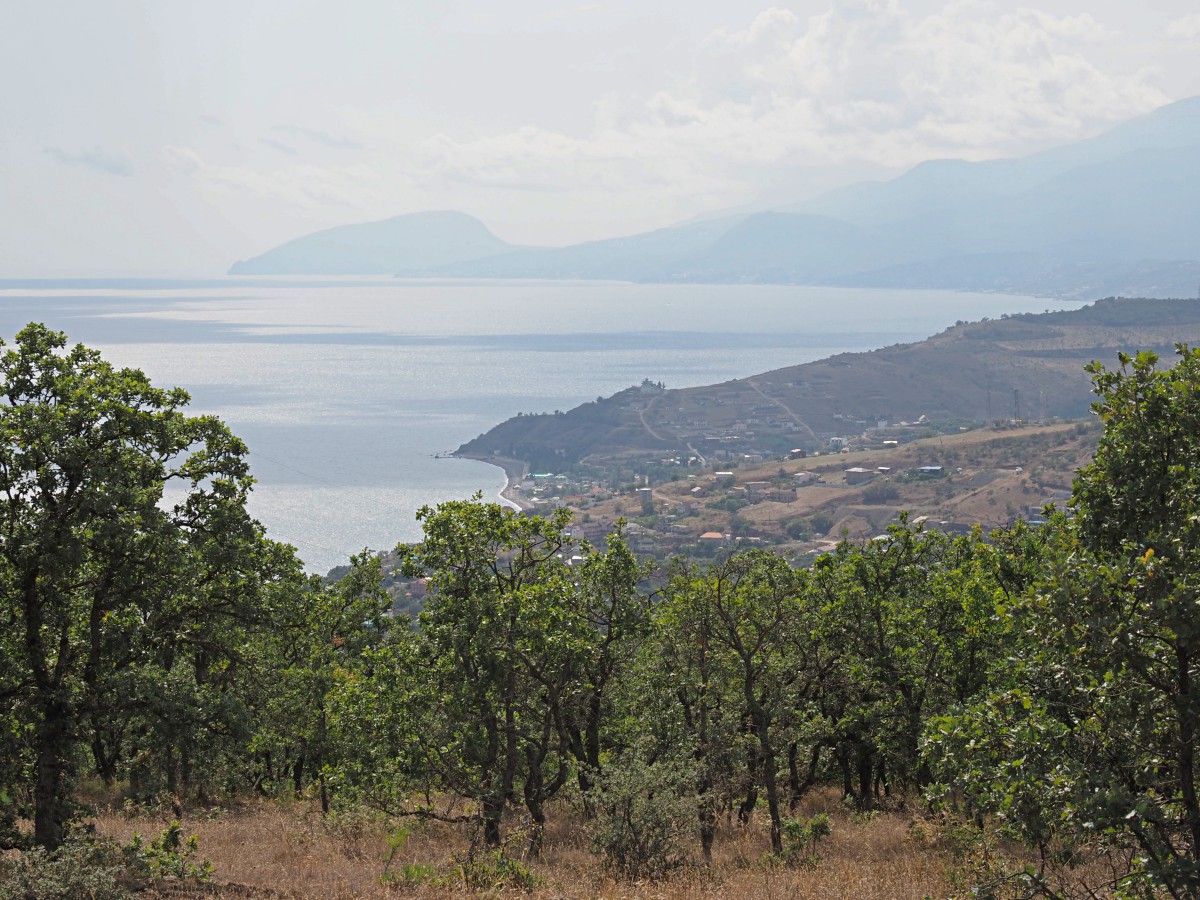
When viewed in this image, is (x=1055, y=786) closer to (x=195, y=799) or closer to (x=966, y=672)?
(x=966, y=672)

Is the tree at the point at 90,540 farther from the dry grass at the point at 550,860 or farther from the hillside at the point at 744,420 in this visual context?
the hillside at the point at 744,420

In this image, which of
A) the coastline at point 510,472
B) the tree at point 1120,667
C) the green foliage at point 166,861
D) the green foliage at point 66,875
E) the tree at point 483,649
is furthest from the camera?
the coastline at point 510,472

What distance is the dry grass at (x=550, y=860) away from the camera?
471 inches

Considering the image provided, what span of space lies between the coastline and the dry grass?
357ft

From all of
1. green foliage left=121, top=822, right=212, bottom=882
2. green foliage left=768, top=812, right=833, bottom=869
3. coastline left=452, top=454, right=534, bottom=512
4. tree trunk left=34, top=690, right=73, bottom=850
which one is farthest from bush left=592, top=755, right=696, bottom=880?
coastline left=452, top=454, right=534, bottom=512

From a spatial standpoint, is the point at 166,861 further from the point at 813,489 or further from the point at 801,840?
the point at 813,489

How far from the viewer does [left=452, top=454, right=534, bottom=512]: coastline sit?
131375mm

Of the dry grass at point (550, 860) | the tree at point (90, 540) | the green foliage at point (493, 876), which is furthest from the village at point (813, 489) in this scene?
the green foliage at point (493, 876)

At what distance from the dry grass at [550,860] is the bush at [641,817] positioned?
0.35m

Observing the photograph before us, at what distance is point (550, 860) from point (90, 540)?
7489 millimetres

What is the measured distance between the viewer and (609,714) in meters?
19.1

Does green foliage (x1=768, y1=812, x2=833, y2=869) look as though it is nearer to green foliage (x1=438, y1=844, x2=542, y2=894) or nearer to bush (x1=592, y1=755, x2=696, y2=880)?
bush (x1=592, y1=755, x2=696, y2=880)

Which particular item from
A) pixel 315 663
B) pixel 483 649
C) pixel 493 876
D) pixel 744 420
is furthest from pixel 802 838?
pixel 744 420

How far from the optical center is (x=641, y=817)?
13336 millimetres
